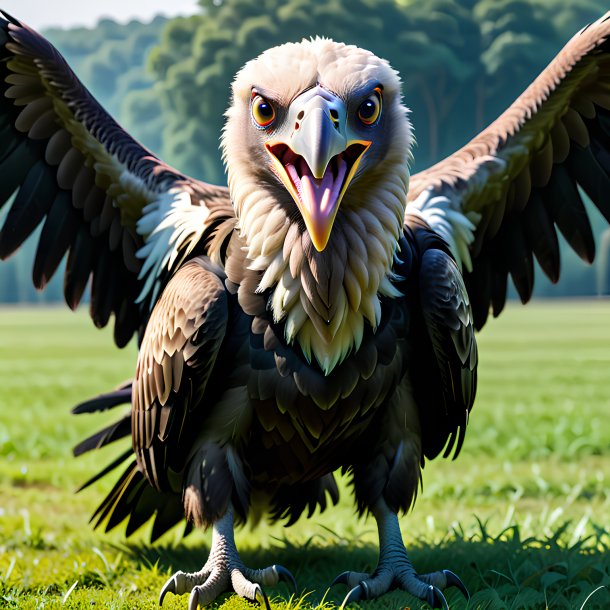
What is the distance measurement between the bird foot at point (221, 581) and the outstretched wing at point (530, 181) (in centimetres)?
164

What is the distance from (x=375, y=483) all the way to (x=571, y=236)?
1.67 metres

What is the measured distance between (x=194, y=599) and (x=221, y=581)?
0.50 ft

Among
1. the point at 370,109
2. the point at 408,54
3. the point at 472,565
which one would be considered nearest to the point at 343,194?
the point at 370,109

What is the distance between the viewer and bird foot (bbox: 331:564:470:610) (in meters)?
3.46

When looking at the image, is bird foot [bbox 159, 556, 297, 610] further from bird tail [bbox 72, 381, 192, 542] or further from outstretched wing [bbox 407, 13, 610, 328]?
outstretched wing [bbox 407, 13, 610, 328]

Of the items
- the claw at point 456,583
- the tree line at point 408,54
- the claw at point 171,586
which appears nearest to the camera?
the claw at point 171,586

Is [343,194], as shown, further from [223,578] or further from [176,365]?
[223,578]

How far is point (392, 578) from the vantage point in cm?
361

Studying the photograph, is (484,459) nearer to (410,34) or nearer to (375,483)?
(375,483)

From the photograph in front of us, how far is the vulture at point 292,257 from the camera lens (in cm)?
325

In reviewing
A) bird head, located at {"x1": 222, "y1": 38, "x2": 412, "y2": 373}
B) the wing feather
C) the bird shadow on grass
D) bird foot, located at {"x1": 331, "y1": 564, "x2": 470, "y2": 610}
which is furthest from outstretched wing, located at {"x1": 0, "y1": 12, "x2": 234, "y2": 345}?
bird foot, located at {"x1": 331, "y1": 564, "x2": 470, "y2": 610}

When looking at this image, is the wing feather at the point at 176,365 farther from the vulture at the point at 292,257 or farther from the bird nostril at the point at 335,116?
the bird nostril at the point at 335,116

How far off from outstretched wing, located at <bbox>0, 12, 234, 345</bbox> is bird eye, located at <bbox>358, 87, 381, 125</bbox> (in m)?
0.85

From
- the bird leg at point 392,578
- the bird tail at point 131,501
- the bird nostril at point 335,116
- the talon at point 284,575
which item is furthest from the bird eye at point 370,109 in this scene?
the bird tail at point 131,501
